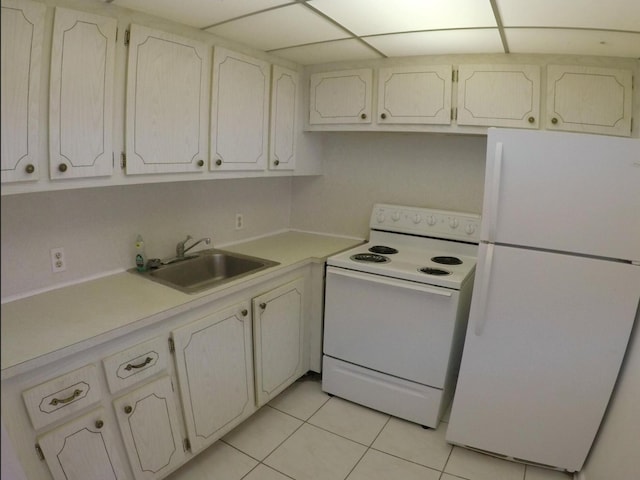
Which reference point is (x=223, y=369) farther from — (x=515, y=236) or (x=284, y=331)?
(x=515, y=236)

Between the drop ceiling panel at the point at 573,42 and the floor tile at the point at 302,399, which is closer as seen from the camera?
the drop ceiling panel at the point at 573,42

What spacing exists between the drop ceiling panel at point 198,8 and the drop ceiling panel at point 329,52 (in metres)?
0.55

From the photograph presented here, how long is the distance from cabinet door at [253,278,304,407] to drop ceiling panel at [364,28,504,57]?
137 centimetres

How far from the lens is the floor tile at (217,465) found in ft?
6.02

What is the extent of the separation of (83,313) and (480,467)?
76.3 inches

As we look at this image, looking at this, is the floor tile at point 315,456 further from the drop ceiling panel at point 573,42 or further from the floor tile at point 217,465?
the drop ceiling panel at point 573,42

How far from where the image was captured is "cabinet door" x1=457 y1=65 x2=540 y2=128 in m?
2.01

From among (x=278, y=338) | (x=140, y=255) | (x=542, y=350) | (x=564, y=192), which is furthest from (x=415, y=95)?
(x=140, y=255)

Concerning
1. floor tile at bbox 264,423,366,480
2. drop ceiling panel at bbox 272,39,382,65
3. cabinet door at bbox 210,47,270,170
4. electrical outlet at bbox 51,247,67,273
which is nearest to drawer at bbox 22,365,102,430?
electrical outlet at bbox 51,247,67,273

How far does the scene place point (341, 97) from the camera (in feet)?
8.07

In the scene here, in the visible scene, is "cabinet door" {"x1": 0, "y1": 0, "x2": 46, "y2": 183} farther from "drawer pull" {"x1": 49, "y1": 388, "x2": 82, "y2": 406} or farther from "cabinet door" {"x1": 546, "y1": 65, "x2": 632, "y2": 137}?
"cabinet door" {"x1": 546, "y1": 65, "x2": 632, "y2": 137}

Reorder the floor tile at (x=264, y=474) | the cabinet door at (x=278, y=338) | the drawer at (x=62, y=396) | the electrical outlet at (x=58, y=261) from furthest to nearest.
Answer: the cabinet door at (x=278, y=338)
the floor tile at (x=264, y=474)
the electrical outlet at (x=58, y=261)
the drawer at (x=62, y=396)

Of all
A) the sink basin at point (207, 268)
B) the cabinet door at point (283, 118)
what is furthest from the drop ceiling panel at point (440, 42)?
the sink basin at point (207, 268)

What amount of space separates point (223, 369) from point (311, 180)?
5.19ft
